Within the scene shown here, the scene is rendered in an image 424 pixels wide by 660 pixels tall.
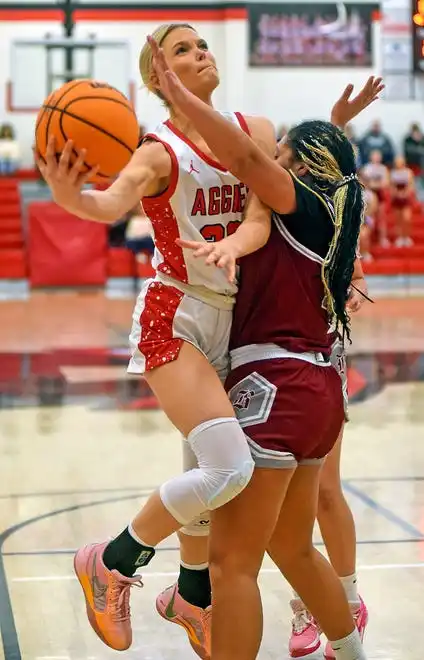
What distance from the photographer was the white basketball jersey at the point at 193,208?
10.0 ft

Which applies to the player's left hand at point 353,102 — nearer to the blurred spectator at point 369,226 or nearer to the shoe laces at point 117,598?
the shoe laces at point 117,598

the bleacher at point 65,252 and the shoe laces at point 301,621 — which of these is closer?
the shoe laces at point 301,621

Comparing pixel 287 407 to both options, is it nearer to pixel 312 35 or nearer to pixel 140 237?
pixel 140 237

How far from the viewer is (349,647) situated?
3.04 m

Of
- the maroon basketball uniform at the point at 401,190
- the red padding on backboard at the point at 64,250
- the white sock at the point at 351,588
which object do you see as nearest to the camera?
the white sock at the point at 351,588

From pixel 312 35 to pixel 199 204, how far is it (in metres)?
21.8

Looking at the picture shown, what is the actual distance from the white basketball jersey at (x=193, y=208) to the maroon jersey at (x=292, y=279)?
0.14 meters

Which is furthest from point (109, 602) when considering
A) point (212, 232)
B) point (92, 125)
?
point (92, 125)

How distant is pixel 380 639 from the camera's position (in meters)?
3.66

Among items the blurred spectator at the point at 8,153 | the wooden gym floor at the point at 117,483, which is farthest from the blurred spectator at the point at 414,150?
the wooden gym floor at the point at 117,483

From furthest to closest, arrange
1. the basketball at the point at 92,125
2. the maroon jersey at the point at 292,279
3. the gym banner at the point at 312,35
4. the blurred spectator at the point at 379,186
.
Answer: the gym banner at the point at 312,35 < the blurred spectator at the point at 379,186 < the basketball at the point at 92,125 < the maroon jersey at the point at 292,279

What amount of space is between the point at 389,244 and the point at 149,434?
12.9 m

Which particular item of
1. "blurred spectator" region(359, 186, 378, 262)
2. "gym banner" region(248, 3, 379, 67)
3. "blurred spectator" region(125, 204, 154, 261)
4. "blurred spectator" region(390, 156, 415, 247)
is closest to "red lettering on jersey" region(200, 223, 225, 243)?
"blurred spectator" region(125, 204, 154, 261)

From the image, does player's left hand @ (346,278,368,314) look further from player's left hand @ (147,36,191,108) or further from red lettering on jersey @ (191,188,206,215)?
player's left hand @ (147,36,191,108)
